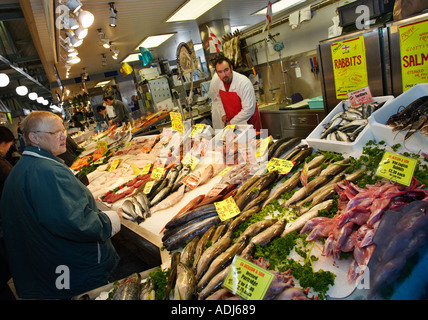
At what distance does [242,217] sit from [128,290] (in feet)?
3.46

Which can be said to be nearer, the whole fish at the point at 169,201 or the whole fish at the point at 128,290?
the whole fish at the point at 128,290

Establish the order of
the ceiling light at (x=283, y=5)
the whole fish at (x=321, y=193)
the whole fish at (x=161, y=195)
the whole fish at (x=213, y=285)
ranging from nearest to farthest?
the whole fish at (x=213, y=285) < the whole fish at (x=321, y=193) < the whole fish at (x=161, y=195) < the ceiling light at (x=283, y=5)

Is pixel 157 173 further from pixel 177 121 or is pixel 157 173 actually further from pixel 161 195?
pixel 177 121

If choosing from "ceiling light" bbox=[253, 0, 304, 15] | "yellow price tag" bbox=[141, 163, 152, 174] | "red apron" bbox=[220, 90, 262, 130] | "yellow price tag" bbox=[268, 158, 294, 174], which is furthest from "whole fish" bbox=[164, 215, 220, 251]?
"ceiling light" bbox=[253, 0, 304, 15]

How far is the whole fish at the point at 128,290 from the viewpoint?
75.8 inches

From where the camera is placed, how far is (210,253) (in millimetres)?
2059

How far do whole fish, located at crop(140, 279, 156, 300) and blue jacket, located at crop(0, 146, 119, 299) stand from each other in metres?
0.95

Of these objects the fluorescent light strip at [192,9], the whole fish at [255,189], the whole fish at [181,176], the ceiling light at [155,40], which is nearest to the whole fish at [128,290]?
the whole fish at [255,189]

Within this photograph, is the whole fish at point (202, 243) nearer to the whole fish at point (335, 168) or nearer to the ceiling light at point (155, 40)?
the whole fish at point (335, 168)

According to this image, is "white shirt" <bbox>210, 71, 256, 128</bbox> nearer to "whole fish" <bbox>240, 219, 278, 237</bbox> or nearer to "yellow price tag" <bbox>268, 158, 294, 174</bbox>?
"yellow price tag" <bbox>268, 158, 294, 174</bbox>

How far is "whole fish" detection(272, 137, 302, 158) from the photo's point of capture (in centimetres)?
333

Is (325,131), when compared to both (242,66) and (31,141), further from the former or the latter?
(242,66)

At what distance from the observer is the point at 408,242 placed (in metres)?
1.25

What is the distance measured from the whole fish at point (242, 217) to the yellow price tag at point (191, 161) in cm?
179
